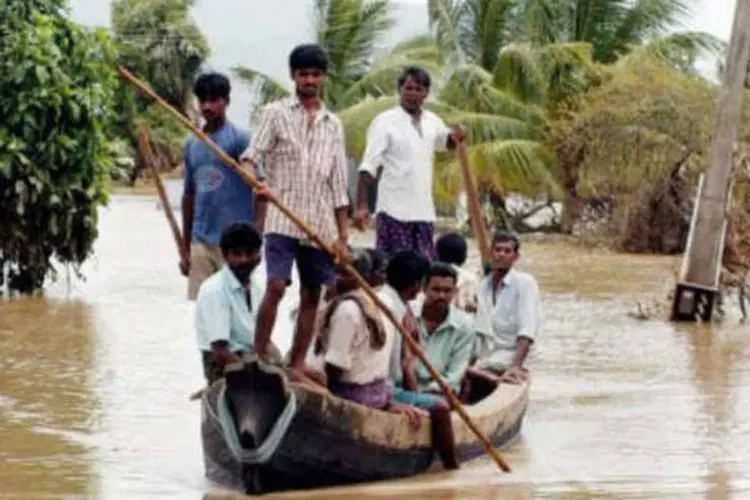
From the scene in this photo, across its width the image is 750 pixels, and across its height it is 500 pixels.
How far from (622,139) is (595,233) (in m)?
2.77

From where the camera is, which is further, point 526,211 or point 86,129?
point 526,211

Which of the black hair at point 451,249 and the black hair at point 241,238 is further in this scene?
the black hair at point 451,249

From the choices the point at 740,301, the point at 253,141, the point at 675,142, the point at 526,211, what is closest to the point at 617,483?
the point at 253,141

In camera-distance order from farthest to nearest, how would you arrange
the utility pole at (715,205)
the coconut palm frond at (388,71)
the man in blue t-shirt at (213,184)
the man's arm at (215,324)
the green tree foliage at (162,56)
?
the green tree foliage at (162,56)
the coconut palm frond at (388,71)
the utility pole at (715,205)
the man in blue t-shirt at (213,184)
the man's arm at (215,324)

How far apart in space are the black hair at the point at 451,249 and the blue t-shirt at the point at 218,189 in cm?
139

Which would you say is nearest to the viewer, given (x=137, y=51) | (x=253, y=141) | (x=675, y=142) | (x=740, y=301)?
(x=253, y=141)

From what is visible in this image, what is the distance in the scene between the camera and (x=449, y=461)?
8547mm

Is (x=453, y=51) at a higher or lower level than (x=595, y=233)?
higher

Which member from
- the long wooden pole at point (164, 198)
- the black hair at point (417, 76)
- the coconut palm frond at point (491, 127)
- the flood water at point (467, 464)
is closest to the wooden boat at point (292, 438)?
the flood water at point (467, 464)

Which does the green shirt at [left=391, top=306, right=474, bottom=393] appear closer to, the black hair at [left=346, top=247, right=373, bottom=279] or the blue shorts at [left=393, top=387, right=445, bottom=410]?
the blue shorts at [left=393, top=387, right=445, bottom=410]

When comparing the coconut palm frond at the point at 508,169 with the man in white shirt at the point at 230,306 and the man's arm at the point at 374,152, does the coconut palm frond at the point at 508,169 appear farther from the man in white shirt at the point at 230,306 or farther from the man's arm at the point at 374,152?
the man in white shirt at the point at 230,306

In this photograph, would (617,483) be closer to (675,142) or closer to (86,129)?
(86,129)

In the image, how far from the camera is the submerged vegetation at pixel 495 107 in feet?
53.0

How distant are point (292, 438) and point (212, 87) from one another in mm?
2149
